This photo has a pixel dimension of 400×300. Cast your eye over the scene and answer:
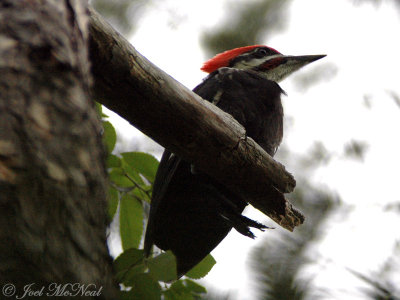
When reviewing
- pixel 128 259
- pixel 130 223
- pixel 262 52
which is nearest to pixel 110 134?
pixel 130 223

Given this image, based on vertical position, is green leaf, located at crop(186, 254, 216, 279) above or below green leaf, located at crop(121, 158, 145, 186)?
below

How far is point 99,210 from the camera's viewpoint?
996 millimetres

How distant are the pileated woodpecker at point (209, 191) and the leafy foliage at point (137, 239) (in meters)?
0.11

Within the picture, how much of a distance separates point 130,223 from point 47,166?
1.51 metres

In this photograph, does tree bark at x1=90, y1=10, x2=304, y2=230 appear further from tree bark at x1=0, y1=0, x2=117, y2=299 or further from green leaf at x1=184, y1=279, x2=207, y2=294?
tree bark at x1=0, y1=0, x2=117, y2=299

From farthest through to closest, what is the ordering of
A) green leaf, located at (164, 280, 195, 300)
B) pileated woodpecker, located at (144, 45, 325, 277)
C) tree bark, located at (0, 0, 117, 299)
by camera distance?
pileated woodpecker, located at (144, 45, 325, 277) < green leaf, located at (164, 280, 195, 300) < tree bark, located at (0, 0, 117, 299)

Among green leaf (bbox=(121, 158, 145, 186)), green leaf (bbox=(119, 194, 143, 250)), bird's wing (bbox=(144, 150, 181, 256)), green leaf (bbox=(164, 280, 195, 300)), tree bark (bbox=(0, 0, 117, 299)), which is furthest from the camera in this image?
bird's wing (bbox=(144, 150, 181, 256))

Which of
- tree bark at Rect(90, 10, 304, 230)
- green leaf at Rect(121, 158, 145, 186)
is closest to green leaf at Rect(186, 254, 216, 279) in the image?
tree bark at Rect(90, 10, 304, 230)

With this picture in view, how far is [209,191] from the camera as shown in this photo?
3.06m

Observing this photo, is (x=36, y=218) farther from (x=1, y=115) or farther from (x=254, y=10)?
(x=254, y=10)

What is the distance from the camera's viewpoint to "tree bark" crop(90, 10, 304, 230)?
2.05m

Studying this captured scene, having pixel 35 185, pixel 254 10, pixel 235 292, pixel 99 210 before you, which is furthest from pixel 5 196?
pixel 254 10

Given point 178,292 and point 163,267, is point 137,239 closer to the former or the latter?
point 178,292

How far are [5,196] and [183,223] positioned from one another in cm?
226
